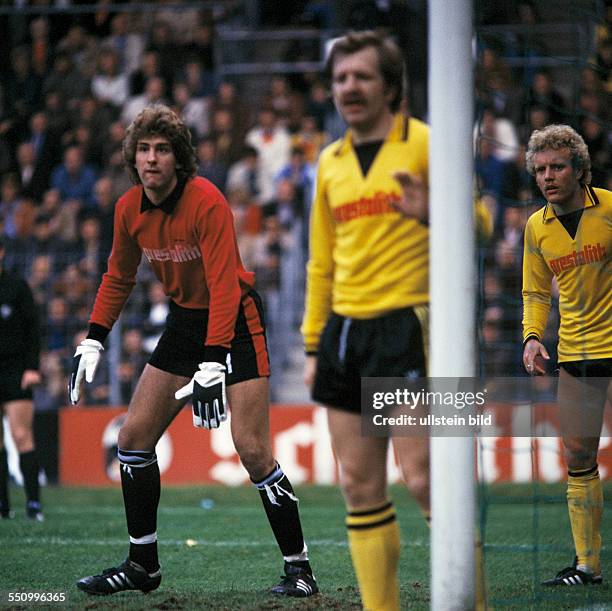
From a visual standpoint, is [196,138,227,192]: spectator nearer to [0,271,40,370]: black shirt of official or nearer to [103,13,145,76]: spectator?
[103,13,145,76]: spectator

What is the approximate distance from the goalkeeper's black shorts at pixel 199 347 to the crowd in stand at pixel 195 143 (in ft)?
20.0

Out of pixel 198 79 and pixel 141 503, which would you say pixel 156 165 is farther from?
pixel 198 79

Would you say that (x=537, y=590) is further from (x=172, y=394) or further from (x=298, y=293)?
(x=298, y=293)

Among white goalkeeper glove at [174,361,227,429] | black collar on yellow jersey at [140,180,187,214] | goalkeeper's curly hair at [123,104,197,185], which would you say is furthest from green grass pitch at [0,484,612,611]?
goalkeeper's curly hair at [123,104,197,185]

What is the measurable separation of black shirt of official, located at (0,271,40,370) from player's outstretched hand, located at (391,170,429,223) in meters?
5.97

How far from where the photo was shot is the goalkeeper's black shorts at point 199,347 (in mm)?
5512

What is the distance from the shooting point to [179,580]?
5945 millimetres

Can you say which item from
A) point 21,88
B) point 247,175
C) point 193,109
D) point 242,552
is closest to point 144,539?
point 242,552

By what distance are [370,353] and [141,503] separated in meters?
1.84

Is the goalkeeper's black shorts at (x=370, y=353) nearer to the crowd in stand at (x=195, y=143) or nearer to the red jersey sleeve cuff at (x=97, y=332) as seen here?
the red jersey sleeve cuff at (x=97, y=332)

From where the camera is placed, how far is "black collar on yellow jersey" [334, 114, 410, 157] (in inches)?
166

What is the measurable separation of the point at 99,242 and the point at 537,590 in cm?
872

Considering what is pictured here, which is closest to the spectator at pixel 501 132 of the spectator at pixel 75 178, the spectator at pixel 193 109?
the spectator at pixel 193 109

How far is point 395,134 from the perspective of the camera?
4227 millimetres
